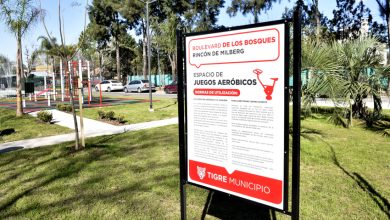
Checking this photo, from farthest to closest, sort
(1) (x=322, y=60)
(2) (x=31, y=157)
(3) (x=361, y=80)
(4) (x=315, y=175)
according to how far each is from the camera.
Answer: (3) (x=361, y=80)
(1) (x=322, y=60)
(2) (x=31, y=157)
(4) (x=315, y=175)

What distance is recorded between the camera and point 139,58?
5656 cm

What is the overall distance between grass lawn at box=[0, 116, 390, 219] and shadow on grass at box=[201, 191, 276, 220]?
0.5 inches

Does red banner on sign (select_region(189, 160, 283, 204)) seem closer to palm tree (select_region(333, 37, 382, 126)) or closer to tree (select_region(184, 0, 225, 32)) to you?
palm tree (select_region(333, 37, 382, 126))

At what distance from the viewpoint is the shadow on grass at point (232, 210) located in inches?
151

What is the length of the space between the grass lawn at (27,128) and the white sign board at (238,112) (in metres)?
7.49

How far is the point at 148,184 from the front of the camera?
16.0 feet

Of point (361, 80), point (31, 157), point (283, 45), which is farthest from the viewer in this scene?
point (361, 80)

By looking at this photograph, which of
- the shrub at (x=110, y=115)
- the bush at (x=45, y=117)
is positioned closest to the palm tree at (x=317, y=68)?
the shrub at (x=110, y=115)

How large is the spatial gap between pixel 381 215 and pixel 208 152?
2254mm

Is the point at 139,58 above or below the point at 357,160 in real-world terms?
above

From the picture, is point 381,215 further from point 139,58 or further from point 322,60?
point 139,58

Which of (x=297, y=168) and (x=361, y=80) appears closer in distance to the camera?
(x=297, y=168)

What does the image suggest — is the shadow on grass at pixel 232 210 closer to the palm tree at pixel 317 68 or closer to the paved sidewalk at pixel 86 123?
the palm tree at pixel 317 68

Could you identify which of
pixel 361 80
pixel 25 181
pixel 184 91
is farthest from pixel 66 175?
pixel 361 80
